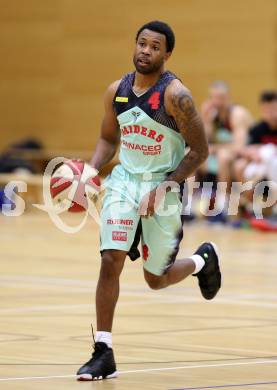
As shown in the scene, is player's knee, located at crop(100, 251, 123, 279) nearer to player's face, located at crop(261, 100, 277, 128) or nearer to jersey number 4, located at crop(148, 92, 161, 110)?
jersey number 4, located at crop(148, 92, 161, 110)

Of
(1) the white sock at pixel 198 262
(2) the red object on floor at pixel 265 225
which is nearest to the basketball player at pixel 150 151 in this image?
(1) the white sock at pixel 198 262

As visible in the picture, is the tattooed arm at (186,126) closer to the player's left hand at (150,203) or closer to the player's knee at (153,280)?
the player's left hand at (150,203)

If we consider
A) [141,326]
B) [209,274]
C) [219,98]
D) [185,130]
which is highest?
[219,98]

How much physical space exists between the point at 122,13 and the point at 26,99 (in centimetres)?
286

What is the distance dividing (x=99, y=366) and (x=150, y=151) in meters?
1.20

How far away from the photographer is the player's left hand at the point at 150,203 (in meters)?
5.70

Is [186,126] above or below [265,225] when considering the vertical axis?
above

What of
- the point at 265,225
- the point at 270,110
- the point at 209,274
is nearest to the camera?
the point at 209,274

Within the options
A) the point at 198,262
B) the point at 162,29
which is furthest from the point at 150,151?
the point at 198,262

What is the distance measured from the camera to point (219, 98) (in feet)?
52.1

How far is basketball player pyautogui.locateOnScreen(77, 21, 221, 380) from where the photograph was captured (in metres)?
5.74

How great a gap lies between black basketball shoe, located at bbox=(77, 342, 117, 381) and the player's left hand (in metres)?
0.72

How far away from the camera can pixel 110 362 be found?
5.41m

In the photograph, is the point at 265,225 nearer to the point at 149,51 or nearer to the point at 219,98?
the point at 219,98
